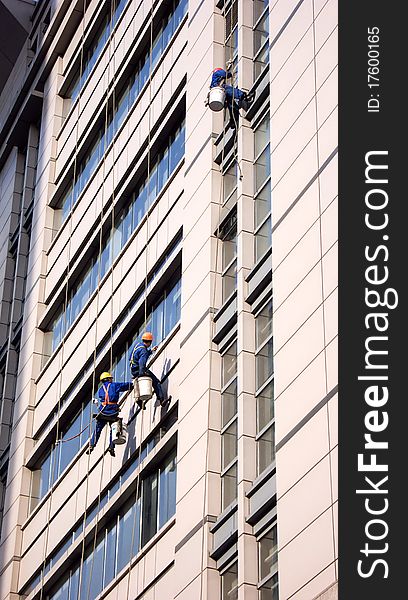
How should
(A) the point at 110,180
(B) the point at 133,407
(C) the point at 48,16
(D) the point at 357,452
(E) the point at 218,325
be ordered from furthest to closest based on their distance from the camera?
(C) the point at 48,16, (A) the point at 110,180, (B) the point at 133,407, (E) the point at 218,325, (D) the point at 357,452

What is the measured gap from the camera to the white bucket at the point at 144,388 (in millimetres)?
32094

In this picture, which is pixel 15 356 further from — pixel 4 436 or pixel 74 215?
pixel 74 215

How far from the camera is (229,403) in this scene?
97.5 ft

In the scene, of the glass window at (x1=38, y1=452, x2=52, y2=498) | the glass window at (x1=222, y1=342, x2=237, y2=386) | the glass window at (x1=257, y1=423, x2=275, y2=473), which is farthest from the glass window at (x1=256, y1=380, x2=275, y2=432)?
the glass window at (x1=38, y1=452, x2=52, y2=498)

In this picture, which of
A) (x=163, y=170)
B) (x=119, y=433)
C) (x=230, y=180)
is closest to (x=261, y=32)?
(x=230, y=180)

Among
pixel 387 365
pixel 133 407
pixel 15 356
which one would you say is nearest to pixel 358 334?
pixel 387 365

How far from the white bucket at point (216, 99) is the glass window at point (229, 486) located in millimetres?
8515

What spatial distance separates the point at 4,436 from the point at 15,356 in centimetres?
320

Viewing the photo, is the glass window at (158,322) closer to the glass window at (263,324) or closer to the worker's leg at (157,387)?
the worker's leg at (157,387)

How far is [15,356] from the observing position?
48906 millimetres

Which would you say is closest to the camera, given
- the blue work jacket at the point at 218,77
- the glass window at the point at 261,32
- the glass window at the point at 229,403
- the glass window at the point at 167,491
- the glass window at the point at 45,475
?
the glass window at the point at 229,403

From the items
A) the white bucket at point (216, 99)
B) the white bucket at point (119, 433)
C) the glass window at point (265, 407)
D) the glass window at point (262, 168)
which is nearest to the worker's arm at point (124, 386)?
the white bucket at point (119, 433)

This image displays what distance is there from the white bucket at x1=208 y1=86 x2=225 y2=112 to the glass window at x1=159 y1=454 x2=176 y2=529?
8.24 m

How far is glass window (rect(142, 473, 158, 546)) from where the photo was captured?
3228 cm
